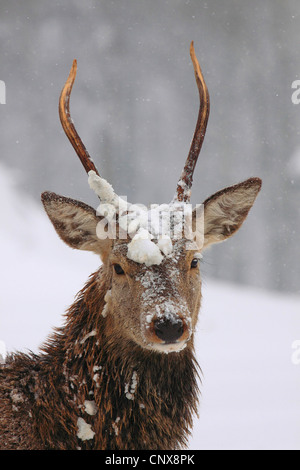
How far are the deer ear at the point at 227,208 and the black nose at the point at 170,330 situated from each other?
3.26 feet

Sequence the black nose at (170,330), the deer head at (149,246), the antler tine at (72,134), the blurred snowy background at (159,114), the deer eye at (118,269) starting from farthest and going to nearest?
the blurred snowy background at (159,114)
the antler tine at (72,134)
the deer eye at (118,269)
the deer head at (149,246)
the black nose at (170,330)

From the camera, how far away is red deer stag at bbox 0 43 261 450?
3.16 metres

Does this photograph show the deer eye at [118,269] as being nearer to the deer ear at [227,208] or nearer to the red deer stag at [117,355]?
the red deer stag at [117,355]

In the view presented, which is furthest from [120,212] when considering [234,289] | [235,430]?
[234,289]

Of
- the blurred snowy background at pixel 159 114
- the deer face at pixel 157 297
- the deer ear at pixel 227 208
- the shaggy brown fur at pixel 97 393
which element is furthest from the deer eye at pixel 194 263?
the blurred snowy background at pixel 159 114

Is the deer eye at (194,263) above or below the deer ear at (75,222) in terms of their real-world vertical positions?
below

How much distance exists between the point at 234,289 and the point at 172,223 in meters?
14.9

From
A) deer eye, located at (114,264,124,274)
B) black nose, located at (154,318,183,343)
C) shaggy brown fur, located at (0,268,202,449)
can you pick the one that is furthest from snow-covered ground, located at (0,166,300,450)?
black nose, located at (154,318,183,343)

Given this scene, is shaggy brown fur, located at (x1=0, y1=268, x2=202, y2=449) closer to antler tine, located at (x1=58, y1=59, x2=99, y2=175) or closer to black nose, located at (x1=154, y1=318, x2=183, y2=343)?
black nose, located at (x1=154, y1=318, x2=183, y2=343)

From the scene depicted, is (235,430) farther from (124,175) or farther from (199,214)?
(124,175)

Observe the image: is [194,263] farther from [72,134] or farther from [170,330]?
[72,134]

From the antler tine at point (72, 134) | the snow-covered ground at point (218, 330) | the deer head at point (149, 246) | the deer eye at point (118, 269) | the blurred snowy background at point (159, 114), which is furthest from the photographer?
the blurred snowy background at point (159, 114)

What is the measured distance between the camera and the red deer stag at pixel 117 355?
3156 millimetres

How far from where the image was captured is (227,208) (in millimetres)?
3936
